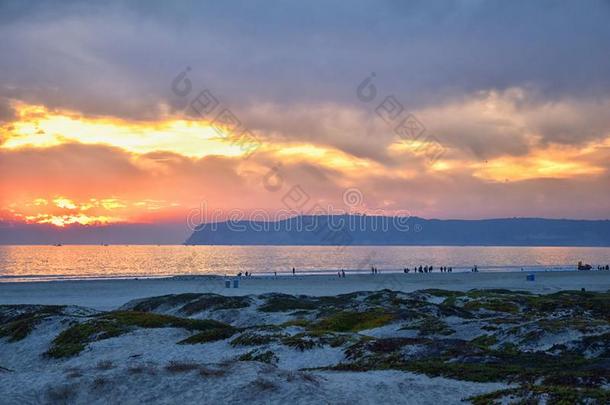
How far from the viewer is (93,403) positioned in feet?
58.3

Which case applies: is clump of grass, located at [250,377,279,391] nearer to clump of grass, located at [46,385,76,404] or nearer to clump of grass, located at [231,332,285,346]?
clump of grass, located at [46,385,76,404]

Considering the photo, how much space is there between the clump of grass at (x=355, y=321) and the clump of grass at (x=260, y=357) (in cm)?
1134

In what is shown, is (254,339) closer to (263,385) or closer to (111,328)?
(111,328)

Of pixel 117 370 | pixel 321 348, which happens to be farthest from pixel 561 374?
pixel 117 370

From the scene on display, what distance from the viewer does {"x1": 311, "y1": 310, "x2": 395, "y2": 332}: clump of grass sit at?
39188mm

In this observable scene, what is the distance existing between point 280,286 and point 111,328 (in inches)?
2473

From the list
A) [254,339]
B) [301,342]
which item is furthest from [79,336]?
[301,342]

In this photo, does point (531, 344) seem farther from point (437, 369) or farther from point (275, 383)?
point (275, 383)

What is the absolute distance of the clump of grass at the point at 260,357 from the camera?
26472 mm

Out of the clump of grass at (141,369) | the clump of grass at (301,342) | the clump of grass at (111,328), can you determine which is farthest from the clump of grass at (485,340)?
the clump of grass at (141,369)

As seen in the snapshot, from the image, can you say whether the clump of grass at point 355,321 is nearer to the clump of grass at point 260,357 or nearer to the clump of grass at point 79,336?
the clump of grass at point 260,357

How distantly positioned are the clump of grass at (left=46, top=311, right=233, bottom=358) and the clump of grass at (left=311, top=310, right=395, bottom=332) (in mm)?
7881

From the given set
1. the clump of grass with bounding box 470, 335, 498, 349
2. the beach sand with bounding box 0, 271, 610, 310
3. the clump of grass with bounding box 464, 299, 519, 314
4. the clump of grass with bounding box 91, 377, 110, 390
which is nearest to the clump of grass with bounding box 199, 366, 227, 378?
the clump of grass with bounding box 91, 377, 110, 390

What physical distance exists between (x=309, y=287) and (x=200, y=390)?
77465 mm
